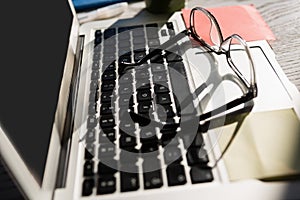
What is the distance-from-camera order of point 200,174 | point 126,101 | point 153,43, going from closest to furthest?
point 200,174 < point 126,101 < point 153,43

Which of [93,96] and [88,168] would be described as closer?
[88,168]

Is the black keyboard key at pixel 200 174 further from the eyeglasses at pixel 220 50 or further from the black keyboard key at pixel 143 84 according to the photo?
the black keyboard key at pixel 143 84

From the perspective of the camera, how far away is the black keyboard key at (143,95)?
46cm

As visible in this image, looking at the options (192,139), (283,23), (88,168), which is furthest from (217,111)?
(283,23)

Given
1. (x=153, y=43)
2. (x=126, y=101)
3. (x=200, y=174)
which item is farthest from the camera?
(x=153, y=43)

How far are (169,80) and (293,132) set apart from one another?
17 cm

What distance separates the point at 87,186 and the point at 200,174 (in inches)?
4.3

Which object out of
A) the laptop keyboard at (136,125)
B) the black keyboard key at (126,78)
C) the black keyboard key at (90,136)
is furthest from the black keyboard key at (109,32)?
the black keyboard key at (90,136)

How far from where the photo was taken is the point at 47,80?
0.43 metres

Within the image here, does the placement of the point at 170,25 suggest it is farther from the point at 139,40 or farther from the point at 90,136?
the point at 90,136

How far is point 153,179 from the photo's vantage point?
14.2 inches

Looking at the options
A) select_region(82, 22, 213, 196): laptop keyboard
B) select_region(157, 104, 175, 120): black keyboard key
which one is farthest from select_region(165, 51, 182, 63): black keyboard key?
select_region(157, 104, 175, 120): black keyboard key

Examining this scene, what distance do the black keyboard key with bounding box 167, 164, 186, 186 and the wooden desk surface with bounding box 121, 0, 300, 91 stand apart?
219mm

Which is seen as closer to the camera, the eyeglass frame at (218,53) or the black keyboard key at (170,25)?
the eyeglass frame at (218,53)
